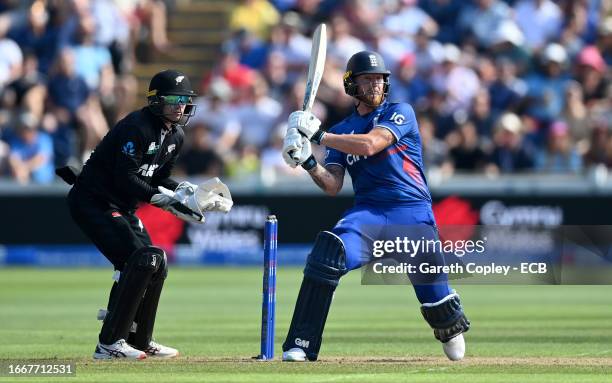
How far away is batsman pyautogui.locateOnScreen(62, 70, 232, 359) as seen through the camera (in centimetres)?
981

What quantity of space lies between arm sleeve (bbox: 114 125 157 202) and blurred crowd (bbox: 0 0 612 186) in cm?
1159

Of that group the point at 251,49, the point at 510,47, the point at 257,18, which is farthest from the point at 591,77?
the point at 257,18

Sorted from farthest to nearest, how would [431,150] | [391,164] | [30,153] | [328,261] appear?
[30,153] < [431,150] < [391,164] < [328,261]

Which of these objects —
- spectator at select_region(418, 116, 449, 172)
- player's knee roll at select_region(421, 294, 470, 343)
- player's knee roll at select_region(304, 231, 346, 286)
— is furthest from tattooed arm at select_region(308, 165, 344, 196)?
spectator at select_region(418, 116, 449, 172)

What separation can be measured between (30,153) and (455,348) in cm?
1370

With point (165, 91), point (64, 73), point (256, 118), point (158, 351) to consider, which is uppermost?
point (64, 73)

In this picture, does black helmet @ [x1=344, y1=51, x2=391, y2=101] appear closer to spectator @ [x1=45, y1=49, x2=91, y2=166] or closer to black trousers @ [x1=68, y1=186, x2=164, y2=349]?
black trousers @ [x1=68, y1=186, x2=164, y2=349]

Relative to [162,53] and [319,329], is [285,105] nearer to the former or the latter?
[162,53]

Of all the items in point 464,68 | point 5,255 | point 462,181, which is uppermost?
point 464,68

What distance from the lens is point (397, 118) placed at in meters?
9.75

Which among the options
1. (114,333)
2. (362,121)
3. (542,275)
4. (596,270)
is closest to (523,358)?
(542,275)

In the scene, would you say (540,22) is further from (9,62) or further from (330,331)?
(330,331)

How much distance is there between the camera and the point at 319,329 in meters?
9.42

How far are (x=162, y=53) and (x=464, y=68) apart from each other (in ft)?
20.4
